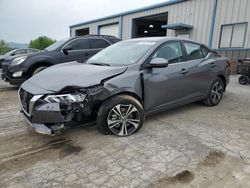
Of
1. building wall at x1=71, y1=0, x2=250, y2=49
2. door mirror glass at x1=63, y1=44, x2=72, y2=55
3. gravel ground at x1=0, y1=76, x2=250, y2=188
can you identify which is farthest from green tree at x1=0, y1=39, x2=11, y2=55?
gravel ground at x1=0, y1=76, x2=250, y2=188

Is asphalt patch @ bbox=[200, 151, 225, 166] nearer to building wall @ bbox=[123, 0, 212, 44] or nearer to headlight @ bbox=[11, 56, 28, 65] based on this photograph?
headlight @ bbox=[11, 56, 28, 65]

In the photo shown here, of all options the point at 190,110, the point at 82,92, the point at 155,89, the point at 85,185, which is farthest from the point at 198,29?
the point at 85,185

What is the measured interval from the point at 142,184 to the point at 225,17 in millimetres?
11857

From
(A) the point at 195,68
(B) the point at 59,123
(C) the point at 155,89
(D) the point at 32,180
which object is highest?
(A) the point at 195,68

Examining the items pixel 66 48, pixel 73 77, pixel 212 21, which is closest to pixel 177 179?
pixel 73 77

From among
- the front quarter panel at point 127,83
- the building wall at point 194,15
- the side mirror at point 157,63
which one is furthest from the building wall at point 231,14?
the front quarter panel at point 127,83

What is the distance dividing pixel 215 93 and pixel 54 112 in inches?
148

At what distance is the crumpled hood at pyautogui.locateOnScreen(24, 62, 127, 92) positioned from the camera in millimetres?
3150

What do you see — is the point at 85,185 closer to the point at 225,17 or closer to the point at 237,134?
the point at 237,134

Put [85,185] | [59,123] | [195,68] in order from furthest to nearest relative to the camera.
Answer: [195,68], [59,123], [85,185]

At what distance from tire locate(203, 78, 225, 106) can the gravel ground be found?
0.89m

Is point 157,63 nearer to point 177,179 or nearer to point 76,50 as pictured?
point 177,179

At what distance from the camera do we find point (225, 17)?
1185 cm

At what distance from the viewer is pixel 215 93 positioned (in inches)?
205
